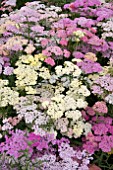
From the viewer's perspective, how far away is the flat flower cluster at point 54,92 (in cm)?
214

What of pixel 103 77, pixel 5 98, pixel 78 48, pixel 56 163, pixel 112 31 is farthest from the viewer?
pixel 112 31

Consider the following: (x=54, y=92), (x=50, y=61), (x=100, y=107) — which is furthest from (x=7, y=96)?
(x=100, y=107)

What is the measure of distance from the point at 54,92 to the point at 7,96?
0.88ft

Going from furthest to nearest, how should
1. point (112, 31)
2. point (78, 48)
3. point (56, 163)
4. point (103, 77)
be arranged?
point (112, 31) < point (78, 48) < point (103, 77) < point (56, 163)

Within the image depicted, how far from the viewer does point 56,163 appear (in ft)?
6.84

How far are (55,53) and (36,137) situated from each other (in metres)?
0.62

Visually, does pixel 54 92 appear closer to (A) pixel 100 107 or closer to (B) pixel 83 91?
(B) pixel 83 91

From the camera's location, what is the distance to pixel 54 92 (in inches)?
92.6

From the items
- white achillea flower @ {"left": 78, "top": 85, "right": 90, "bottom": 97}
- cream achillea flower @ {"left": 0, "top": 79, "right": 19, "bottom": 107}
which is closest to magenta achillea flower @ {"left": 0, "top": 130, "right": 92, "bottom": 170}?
cream achillea flower @ {"left": 0, "top": 79, "right": 19, "bottom": 107}

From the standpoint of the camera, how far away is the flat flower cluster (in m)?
2.14

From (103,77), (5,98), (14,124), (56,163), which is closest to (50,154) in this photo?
→ (56,163)

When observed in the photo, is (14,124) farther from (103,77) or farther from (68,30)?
(68,30)

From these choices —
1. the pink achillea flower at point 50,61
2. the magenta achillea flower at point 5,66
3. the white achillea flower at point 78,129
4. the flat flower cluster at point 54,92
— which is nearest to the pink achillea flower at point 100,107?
the flat flower cluster at point 54,92

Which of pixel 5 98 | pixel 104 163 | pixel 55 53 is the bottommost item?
pixel 104 163
